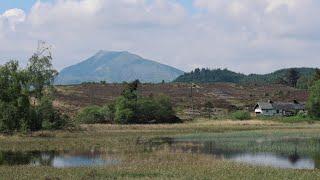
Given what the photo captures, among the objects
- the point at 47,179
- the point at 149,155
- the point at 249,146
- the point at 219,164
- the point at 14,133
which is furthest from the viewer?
the point at 14,133

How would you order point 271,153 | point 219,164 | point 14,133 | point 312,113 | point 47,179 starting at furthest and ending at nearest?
point 312,113 → point 14,133 → point 271,153 → point 219,164 → point 47,179

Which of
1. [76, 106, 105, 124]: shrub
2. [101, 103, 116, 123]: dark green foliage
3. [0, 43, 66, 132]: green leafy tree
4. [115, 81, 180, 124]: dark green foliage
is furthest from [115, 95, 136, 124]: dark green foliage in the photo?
[0, 43, 66, 132]: green leafy tree

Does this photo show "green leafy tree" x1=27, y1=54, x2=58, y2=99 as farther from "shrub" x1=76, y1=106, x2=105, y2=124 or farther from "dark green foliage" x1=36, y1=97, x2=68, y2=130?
"shrub" x1=76, y1=106, x2=105, y2=124

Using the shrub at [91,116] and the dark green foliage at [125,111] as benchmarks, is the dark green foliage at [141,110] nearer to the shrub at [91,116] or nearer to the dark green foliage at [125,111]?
the dark green foliage at [125,111]

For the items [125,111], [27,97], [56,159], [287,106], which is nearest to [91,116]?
[125,111]

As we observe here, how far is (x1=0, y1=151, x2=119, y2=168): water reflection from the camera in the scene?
145 ft

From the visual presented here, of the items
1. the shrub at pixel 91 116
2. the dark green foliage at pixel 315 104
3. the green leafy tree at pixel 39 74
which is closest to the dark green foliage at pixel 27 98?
the green leafy tree at pixel 39 74

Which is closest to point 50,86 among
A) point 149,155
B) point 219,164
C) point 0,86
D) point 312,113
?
point 0,86

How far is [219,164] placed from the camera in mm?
41938

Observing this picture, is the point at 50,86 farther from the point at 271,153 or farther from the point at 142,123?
the point at 271,153

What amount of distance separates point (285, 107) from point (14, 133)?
4452 inches

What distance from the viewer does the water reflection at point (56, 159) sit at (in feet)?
145

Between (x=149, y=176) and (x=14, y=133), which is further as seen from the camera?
(x=14, y=133)

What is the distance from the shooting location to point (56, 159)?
1922 inches
